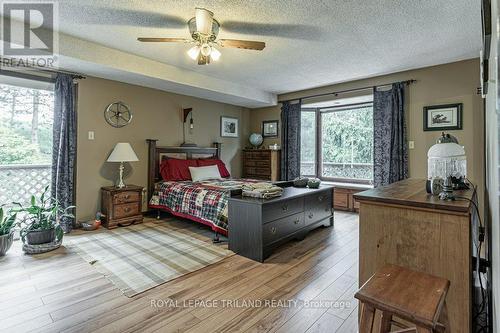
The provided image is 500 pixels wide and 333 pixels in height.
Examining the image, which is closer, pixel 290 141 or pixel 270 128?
pixel 290 141

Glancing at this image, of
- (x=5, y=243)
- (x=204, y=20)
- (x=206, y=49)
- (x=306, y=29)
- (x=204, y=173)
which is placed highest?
(x=306, y=29)

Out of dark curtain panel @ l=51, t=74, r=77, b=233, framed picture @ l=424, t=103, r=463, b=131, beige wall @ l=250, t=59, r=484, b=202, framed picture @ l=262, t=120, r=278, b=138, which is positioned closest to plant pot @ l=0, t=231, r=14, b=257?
dark curtain panel @ l=51, t=74, r=77, b=233

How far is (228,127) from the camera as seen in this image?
5754 millimetres

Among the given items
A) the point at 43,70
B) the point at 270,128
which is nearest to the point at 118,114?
the point at 43,70

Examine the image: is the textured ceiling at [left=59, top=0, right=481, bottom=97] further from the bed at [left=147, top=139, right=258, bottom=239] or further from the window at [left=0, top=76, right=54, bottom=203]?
the bed at [left=147, top=139, right=258, bottom=239]

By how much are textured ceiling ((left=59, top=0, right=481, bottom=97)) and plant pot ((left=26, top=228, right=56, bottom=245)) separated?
2.22 m

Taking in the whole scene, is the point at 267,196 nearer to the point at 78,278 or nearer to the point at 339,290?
the point at 339,290

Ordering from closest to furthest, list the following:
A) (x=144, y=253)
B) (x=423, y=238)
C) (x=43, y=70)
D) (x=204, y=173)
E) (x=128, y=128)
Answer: (x=423, y=238)
(x=144, y=253)
(x=43, y=70)
(x=128, y=128)
(x=204, y=173)

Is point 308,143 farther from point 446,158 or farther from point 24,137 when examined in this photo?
point 24,137

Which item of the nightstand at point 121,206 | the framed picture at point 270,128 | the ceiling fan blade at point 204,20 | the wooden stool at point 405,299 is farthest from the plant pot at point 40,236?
the framed picture at point 270,128

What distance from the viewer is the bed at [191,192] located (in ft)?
10.0

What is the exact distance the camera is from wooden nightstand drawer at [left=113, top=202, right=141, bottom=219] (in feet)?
11.9

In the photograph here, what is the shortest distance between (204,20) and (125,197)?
106 inches

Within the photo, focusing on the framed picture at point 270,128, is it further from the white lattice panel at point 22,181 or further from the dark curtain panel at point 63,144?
the white lattice panel at point 22,181
